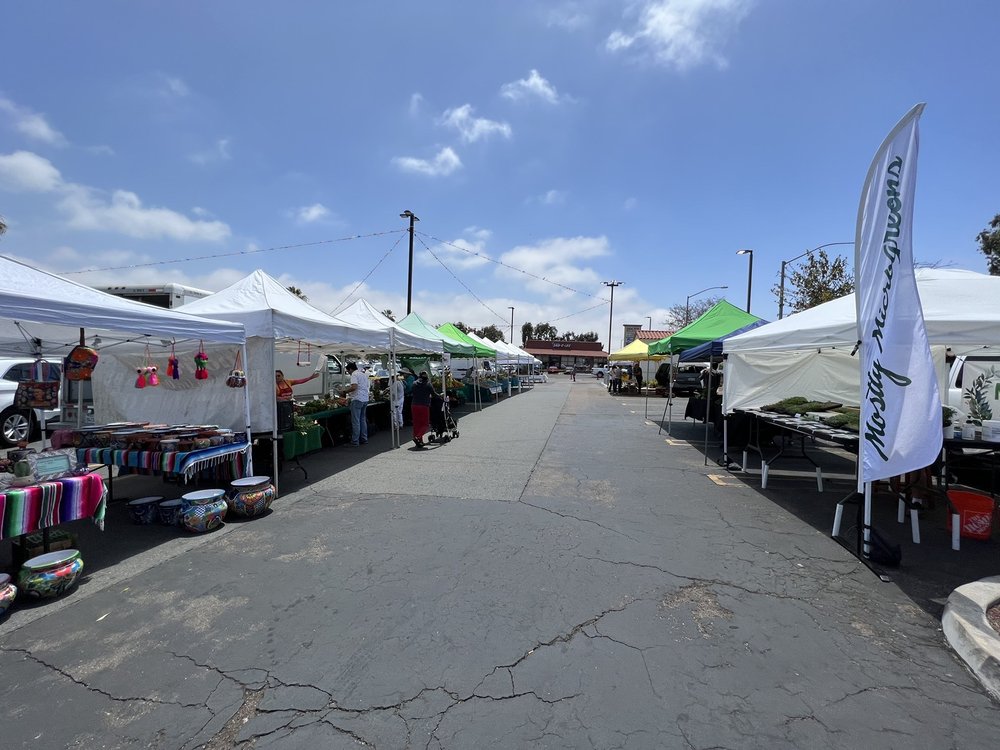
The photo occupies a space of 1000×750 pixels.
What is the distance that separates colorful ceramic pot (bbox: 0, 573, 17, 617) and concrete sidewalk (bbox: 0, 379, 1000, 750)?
113 mm

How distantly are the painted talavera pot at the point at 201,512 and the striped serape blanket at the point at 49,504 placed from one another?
87 cm

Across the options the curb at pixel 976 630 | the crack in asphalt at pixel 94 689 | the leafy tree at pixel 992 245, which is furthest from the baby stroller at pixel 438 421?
the leafy tree at pixel 992 245

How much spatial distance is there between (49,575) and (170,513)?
1.64 m

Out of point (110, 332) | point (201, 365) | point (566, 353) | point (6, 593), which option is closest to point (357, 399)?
point (201, 365)

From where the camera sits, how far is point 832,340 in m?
5.42

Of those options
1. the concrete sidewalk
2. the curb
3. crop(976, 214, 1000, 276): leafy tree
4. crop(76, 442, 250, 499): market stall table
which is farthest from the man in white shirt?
crop(976, 214, 1000, 276): leafy tree

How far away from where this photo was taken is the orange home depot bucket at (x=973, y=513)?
4871 millimetres

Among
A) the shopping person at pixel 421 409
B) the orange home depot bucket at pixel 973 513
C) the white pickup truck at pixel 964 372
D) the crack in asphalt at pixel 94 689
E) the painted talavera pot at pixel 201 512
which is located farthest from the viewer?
the shopping person at pixel 421 409

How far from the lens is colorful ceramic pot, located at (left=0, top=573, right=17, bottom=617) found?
3365mm

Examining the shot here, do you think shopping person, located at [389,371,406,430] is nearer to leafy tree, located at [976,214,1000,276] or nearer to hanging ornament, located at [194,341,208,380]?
hanging ornament, located at [194,341,208,380]

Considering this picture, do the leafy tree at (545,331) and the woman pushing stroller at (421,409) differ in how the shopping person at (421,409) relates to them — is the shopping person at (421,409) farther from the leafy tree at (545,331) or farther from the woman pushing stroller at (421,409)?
the leafy tree at (545,331)

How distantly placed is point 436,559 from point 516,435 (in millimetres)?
7581

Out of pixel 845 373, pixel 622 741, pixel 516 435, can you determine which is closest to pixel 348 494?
pixel 622 741

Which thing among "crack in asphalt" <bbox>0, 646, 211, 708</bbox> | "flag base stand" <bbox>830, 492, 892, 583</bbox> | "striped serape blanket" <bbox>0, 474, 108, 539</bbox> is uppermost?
"striped serape blanket" <bbox>0, 474, 108, 539</bbox>
